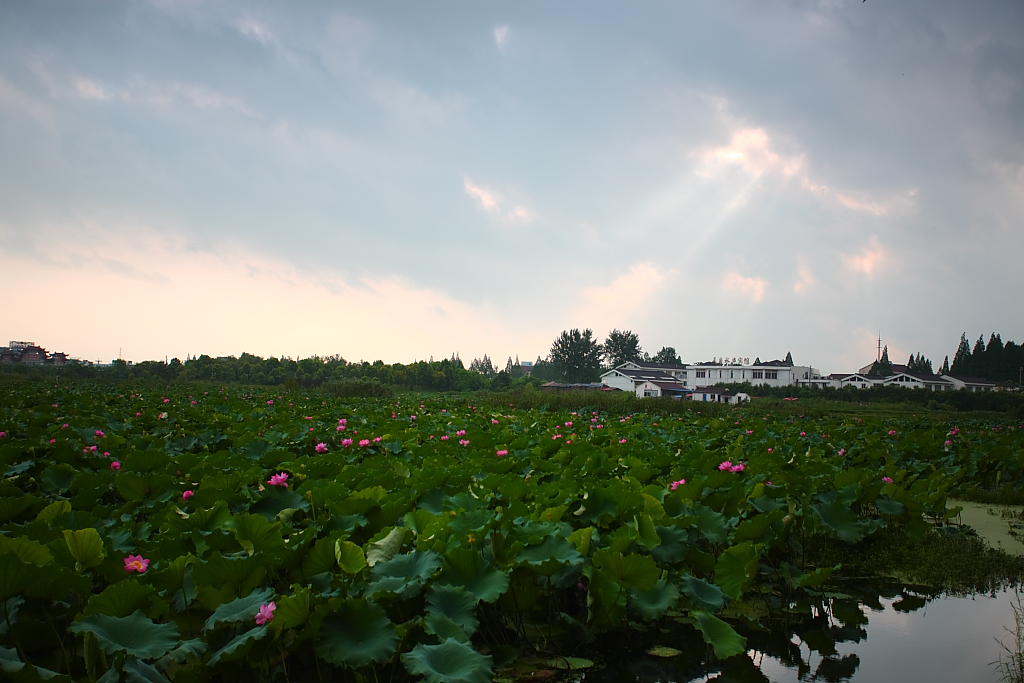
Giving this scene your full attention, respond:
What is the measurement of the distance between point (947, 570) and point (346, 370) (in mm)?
49092

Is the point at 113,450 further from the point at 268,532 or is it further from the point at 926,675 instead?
the point at 926,675

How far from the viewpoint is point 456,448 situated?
6.14 meters

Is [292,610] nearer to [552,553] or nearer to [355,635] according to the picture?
[355,635]

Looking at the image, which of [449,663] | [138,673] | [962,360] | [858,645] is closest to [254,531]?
[138,673]

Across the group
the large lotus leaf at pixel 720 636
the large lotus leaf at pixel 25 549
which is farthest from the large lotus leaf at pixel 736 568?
the large lotus leaf at pixel 25 549

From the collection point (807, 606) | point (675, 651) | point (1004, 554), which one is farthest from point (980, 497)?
point (675, 651)

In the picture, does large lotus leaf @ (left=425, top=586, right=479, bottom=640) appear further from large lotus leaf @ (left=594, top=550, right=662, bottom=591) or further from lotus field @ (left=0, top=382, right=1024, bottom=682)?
large lotus leaf @ (left=594, top=550, right=662, bottom=591)

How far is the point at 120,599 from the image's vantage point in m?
1.89

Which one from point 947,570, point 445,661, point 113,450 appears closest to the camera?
point 445,661

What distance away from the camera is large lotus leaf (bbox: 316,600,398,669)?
1.93 m

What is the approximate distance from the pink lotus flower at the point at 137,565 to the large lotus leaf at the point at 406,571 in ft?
2.99

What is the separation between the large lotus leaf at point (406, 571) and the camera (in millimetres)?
2203

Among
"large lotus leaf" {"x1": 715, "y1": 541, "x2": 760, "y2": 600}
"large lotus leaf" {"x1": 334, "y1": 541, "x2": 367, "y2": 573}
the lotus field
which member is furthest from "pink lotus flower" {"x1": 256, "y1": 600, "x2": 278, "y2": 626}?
"large lotus leaf" {"x1": 715, "y1": 541, "x2": 760, "y2": 600}

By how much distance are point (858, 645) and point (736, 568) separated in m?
1.01
